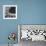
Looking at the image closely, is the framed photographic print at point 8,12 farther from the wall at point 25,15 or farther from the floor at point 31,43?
the floor at point 31,43

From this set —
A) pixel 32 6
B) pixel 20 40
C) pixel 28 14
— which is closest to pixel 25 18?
pixel 28 14

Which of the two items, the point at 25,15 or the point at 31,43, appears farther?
the point at 25,15

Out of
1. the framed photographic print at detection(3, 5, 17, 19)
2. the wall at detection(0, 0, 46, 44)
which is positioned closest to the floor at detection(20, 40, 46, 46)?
the wall at detection(0, 0, 46, 44)

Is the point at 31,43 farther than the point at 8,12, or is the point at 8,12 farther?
the point at 8,12

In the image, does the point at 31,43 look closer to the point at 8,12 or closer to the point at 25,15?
the point at 25,15

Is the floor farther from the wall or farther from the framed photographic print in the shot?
the framed photographic print

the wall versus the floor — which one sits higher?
the wall

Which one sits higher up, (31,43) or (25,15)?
(25,15)

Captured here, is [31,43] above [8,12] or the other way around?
the other way around

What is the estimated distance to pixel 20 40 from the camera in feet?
13.4

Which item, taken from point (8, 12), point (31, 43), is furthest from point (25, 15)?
point (31, 43)

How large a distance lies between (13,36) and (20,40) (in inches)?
9.6

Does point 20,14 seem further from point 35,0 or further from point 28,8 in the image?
point 35,0

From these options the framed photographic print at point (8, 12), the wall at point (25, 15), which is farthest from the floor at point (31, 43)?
the framed photographic print at point (8, 12)
